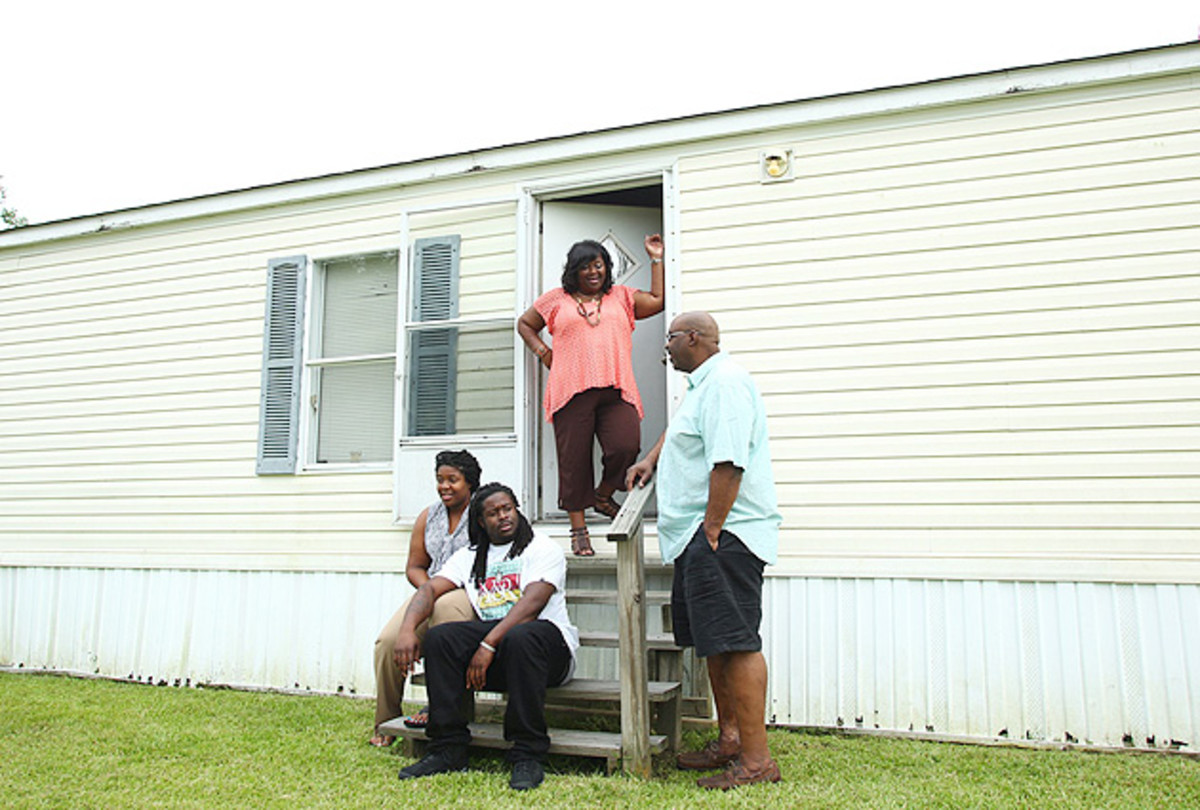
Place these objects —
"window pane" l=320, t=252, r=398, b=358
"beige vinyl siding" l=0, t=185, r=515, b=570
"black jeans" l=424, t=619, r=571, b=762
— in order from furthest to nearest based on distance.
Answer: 1. "window pane" l=320, t=252, r=398, b=358
2. "beige vinyl siding" l=0, t=185, r=515, b=570
3. "black jeans" l=424, t=619, r=571, b=762

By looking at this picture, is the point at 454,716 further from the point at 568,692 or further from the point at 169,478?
the point at 169,478

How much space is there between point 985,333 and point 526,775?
8.59 ft

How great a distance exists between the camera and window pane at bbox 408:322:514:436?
4.67 m

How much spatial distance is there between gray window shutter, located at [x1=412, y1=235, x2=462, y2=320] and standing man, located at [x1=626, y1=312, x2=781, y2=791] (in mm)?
1911

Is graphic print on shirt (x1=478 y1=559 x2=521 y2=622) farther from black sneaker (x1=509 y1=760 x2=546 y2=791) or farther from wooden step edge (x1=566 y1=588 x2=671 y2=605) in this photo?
black sneaker (x1=509 y1=760 x2=546 y2=791)

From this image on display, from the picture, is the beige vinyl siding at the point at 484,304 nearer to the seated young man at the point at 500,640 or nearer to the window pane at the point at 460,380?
the window pane at the point at 460,380

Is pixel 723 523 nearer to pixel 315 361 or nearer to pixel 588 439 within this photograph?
pixel 588 439

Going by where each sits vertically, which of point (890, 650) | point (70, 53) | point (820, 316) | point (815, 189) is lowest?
point (890, 650)

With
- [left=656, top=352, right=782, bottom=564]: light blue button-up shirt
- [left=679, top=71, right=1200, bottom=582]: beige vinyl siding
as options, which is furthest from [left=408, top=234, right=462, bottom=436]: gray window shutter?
[left=656, top=352, right=782, bottom=564]: light blue button-up shirt

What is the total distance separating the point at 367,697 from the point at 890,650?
2556mm

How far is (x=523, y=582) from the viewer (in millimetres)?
3445

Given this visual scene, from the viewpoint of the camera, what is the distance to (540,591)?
3.37 meters

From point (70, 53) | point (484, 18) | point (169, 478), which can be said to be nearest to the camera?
point (169, 478)

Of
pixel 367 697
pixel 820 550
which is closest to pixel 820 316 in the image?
pixel 820 550
